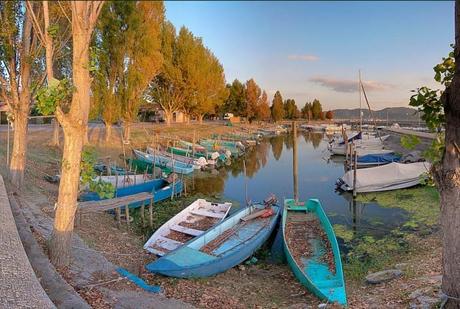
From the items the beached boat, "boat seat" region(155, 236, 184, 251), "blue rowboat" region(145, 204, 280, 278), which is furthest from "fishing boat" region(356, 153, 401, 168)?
"boat seat" region(155, 236, 184, 251)

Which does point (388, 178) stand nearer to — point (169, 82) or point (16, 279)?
point (16, 279)

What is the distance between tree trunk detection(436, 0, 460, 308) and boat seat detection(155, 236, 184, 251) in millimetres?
7560

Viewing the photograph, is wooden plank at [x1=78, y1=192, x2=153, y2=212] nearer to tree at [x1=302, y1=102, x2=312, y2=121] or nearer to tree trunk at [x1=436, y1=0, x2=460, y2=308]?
Answer: tree trunk at [x1=436, y1=0, x2=460, y2=308]

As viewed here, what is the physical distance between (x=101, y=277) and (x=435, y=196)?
16777mm

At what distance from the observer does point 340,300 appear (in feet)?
24.5

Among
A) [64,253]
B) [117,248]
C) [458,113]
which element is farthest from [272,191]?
[458,113]

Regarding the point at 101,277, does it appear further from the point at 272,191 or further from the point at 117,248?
the point at 272,191

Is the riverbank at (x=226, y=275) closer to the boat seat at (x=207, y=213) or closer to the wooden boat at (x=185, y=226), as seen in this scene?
the wooden boat at (x=185, y=226)

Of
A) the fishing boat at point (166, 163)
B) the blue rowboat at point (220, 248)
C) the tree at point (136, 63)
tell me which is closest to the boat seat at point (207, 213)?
the blue rowboat at point (220, 248)

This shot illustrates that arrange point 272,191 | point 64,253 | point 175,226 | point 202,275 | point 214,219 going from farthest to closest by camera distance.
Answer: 1. point 272,191
2. point 214,219
3. point 175,226
4. point 202,275
5. point 64,253

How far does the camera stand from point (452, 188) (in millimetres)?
4863

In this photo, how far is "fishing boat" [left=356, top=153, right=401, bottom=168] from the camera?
2945 centimetres

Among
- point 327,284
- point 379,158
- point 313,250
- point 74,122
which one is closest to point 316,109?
point 379,158

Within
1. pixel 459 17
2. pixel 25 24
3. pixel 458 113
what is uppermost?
pixel 25 24
